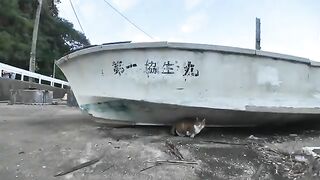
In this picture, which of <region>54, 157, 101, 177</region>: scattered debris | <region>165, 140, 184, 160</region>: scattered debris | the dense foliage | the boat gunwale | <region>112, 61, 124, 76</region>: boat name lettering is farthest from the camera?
the dense foliage

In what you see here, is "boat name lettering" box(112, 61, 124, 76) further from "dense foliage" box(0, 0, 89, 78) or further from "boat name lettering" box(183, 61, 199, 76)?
"dense foliage" box(0, 0, 89, 78)

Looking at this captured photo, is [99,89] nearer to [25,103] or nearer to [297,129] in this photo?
[297,129]

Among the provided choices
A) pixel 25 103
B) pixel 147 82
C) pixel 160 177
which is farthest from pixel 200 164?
pixel 25 103

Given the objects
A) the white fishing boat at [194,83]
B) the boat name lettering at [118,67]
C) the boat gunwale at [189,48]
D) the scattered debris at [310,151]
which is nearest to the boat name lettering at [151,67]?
the white fishing boat at [194,83]

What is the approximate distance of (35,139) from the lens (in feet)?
15.2

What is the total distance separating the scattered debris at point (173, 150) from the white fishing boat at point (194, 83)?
2.21 feet

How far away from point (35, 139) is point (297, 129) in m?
3.82

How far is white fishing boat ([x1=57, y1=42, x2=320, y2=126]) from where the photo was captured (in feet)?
16.6

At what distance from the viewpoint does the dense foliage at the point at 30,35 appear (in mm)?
22547

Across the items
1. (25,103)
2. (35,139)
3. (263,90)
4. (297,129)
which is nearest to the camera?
(35,139)

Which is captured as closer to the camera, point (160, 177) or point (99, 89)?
point (160, 177)

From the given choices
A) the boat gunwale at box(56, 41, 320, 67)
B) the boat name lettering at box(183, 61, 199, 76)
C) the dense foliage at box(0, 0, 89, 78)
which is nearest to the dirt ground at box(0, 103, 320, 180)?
the boat name lettering at box(183, 61, 199, 76)

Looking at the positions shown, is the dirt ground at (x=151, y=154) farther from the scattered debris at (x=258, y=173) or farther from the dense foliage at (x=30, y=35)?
the dense foliage at (x=30, y=35)

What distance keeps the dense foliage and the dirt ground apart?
18.3 m
